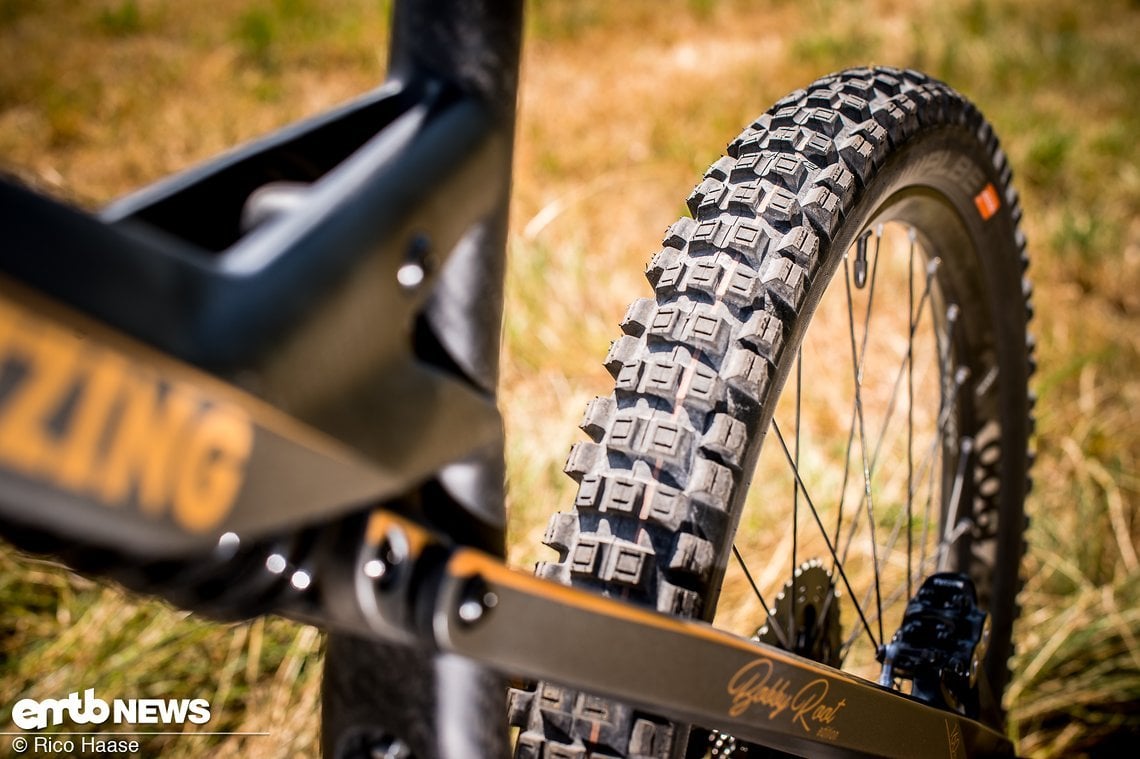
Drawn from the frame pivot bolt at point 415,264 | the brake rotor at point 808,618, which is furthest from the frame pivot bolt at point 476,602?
the brake rotor at point 808,618

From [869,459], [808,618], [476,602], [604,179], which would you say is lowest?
[476,602]

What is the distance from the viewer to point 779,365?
0.61m

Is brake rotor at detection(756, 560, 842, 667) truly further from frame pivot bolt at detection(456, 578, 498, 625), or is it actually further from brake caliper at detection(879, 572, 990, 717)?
Result: frame pivot bolt at detection(456, 578, 498, 625)

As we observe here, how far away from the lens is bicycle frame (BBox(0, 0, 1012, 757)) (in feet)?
0.95

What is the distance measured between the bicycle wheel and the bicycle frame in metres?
0.09

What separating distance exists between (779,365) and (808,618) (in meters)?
0.32

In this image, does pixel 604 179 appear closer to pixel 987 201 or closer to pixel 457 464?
pixel 987 201

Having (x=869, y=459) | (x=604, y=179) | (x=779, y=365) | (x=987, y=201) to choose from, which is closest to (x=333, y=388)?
(x=779, y=365)

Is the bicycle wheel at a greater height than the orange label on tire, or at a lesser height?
lesser

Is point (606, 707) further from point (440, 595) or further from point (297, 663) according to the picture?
point (297, 663)

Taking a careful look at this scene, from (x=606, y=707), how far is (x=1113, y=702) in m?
0.92

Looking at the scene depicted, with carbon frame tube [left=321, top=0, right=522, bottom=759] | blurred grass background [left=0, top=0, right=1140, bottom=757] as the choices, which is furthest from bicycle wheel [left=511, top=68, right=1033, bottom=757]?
blurred grass background [left=0, top=0, right=1140, bottom=757]

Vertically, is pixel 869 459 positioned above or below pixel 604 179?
below

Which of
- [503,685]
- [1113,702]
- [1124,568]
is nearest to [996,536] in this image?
[1113,702]
